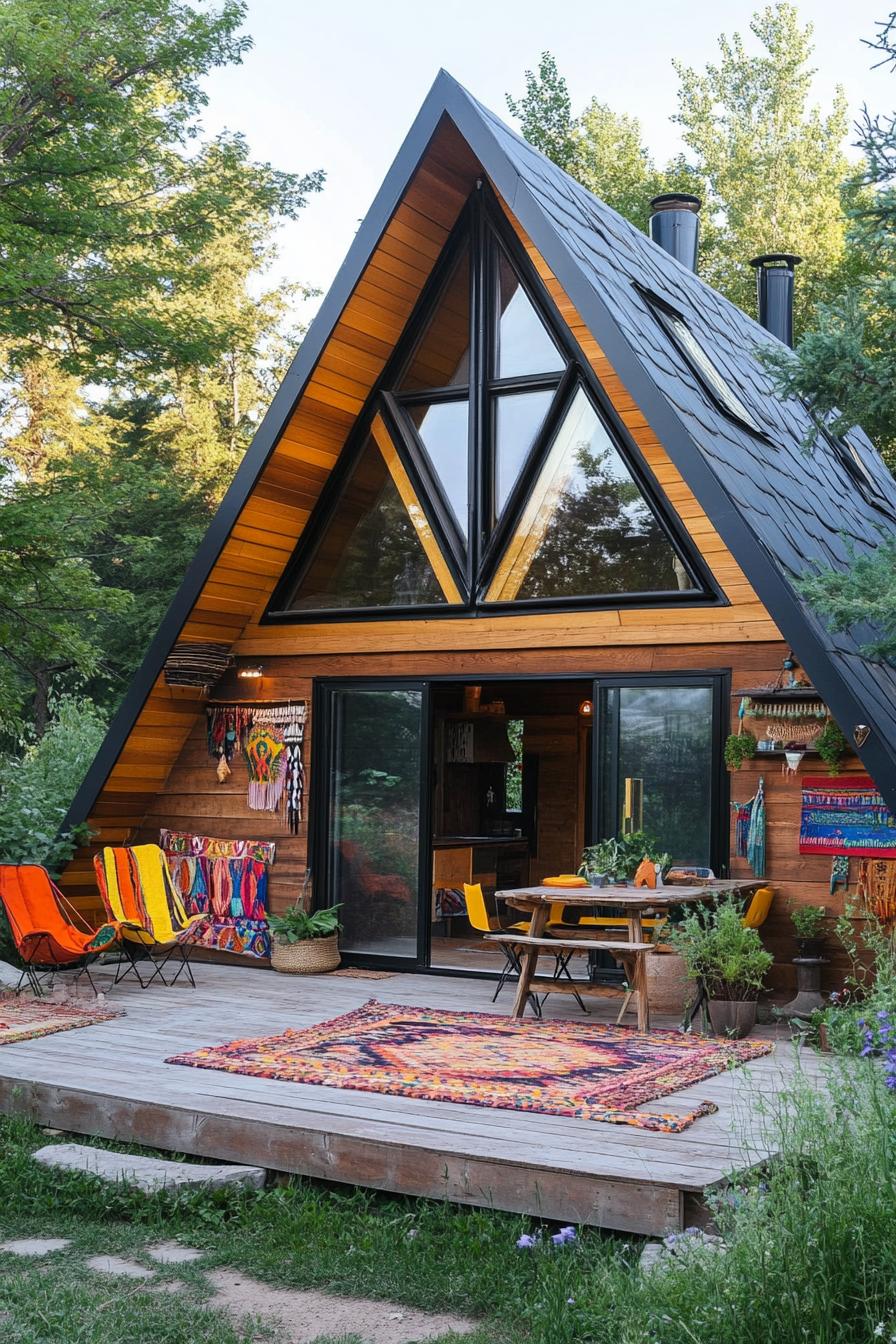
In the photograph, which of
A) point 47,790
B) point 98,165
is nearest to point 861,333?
point 98,165

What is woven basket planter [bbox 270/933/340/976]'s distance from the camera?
9633 millimetres

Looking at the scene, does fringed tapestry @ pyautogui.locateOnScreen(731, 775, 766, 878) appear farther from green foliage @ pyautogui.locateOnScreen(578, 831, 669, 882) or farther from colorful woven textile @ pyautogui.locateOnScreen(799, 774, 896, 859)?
green foliage @ pyautogui.locateOnScreen(578, 831, 669, 882)

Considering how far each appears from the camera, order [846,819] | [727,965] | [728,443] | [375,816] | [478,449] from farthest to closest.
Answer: [375,816]
[478,449]
[728,443]
[846,819]
[727,965]

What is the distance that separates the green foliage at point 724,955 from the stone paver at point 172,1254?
10.8 feet

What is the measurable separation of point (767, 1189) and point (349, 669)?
230 inches

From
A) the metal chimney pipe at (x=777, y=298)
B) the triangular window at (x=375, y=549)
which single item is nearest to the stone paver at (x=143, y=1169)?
the triangular window at (x=375, y=549)

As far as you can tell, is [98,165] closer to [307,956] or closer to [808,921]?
[307,956]

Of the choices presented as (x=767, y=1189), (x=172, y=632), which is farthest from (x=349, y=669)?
(x=767, y=1189)

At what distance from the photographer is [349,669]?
9.89 metres

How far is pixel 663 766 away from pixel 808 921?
134cm

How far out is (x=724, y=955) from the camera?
7.30 meters

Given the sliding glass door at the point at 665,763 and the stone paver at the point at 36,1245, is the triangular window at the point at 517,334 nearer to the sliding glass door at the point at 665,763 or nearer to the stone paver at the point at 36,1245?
the sliding glass door at the point at 665,763

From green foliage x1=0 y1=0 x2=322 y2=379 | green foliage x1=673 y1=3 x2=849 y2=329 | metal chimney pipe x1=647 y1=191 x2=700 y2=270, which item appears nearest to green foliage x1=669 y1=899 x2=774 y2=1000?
green foliage x1=0 y1=0 x2=322 y2=379

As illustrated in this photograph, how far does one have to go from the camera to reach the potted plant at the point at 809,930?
7.89 m
